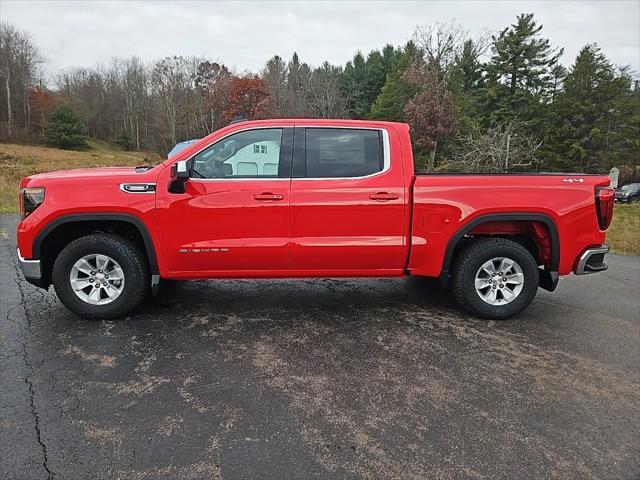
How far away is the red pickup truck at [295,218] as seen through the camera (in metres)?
3.92

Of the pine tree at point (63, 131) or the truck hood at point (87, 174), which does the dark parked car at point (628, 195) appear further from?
the pine tree at point (63, 131)

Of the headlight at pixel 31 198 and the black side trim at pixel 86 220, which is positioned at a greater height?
the headlight at pixel 31 198

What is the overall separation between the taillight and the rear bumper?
23cm

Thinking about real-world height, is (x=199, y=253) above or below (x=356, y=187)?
below

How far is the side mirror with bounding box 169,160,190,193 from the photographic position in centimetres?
378

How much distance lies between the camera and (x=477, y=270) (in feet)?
13.9

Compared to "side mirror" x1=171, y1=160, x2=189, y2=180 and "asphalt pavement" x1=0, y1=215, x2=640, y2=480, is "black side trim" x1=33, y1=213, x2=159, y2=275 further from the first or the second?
"asphalt pavement" x1=0, y1=215, x2=640, y2=480

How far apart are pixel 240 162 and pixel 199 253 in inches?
37.1

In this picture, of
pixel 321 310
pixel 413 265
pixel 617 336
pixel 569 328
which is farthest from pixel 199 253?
pixel 617 336

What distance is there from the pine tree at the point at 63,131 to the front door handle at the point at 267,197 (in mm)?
61922

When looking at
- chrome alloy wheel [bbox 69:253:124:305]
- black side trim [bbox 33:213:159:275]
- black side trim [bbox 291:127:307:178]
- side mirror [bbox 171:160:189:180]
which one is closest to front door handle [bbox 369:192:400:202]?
black side trim [bbox 291:127:307:178]

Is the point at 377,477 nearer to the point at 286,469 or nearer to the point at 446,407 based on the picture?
the point at 286,469

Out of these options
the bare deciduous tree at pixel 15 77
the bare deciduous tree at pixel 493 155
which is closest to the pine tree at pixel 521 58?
the bare deciduous tree at pixel 493 155

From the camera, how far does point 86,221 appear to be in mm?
4051
